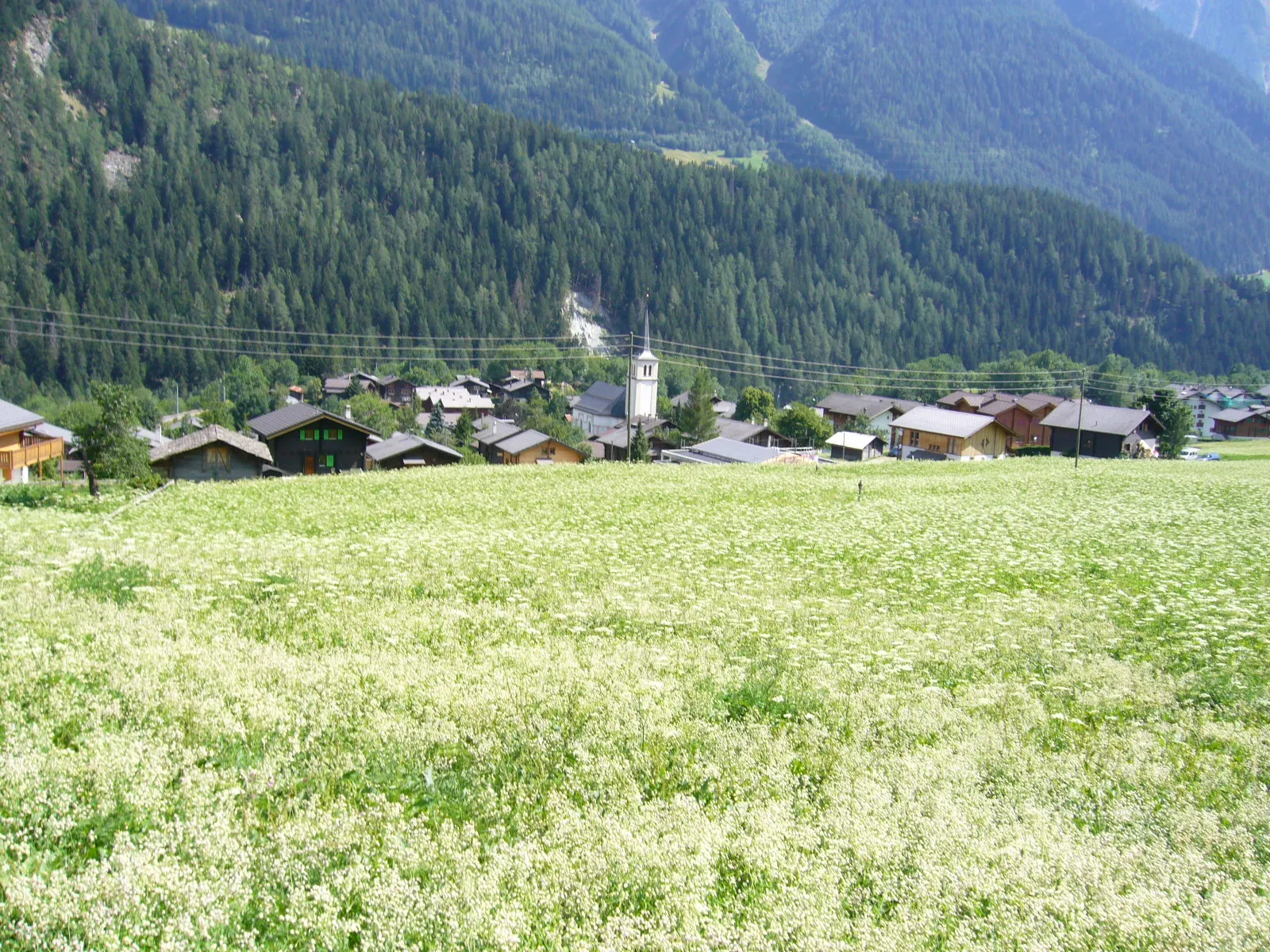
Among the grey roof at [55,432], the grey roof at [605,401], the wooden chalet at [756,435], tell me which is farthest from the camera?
the grey roof at [605,401]

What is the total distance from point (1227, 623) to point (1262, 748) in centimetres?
641

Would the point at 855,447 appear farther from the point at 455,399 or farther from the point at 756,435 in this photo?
the point at 455,399

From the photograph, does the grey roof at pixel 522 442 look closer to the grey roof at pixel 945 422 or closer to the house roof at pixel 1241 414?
the grey roof at pixel 945 422

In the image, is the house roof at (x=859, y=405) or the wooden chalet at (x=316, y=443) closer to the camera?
the wooden chalet at (x=316, y=443)

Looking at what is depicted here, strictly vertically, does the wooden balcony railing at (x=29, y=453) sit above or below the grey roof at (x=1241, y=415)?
below

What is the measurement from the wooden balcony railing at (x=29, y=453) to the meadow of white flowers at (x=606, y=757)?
211 feet

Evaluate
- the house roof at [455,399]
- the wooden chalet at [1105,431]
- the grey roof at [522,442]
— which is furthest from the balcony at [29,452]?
the house roof at [455,399]

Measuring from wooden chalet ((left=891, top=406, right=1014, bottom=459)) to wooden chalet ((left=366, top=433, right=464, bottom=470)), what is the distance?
2314 inches

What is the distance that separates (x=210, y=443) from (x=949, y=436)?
3427 inches

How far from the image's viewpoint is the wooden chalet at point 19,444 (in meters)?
66.5

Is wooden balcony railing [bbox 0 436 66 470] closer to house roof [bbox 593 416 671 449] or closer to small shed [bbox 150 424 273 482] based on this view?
small shed [bbox 150 424 273 482]

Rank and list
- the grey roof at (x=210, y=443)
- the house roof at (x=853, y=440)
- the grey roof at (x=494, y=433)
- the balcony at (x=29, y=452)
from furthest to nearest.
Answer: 1. the house roof at (x=853, y=440)
2. the grey roof at (x=494, y=433)
3. the balcony at (x=29, y=452)
4. the grey roof at (x=210, y=443)

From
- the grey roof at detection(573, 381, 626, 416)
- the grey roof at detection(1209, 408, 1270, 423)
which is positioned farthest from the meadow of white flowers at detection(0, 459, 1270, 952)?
the grey roof at detection(1209, 408, 1270, 423)

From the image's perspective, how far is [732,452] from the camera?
10012cm
